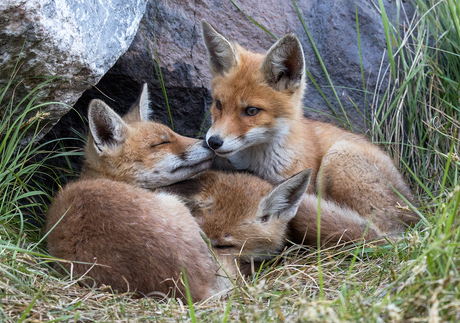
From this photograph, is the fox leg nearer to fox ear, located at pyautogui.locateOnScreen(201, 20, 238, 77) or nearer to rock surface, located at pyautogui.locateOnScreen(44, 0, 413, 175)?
rock surface, located at pyautogui.locateOnScreen(44, 0, 413, 175)

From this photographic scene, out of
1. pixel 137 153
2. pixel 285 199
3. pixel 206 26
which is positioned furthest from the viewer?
pixel 206 26

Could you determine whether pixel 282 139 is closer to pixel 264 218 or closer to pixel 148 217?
pixel 264 218

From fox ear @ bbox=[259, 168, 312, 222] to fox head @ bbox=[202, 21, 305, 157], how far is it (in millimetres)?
542

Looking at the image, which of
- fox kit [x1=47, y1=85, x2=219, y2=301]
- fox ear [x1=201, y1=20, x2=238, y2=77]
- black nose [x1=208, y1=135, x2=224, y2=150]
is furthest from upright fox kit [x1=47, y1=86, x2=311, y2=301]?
fox ear [x1=201, y1=20, x2=238, y2=77]

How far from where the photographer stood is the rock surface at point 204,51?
411cm

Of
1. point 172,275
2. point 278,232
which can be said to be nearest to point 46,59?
point 172,275

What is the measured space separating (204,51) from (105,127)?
1614 mm

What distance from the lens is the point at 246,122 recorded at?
3385 mm

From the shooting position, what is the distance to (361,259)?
2.76m

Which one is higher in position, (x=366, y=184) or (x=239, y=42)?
(x=239, y=42)

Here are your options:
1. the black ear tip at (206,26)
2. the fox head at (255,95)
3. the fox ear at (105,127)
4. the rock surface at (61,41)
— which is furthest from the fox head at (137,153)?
the black ear tip at (206,26)

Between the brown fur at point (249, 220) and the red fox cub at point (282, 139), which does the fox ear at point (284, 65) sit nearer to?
the red fox cub at point (282, 139)

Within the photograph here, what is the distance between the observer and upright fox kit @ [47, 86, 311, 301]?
227 cm

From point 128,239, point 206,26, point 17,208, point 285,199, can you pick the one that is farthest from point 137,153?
point 206,26
